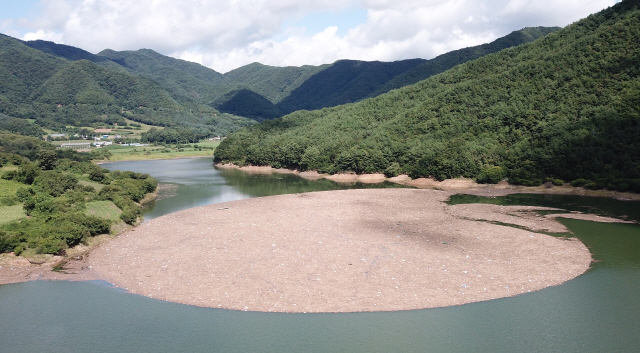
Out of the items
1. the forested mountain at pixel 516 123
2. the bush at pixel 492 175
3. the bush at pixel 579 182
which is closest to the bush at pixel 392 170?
the forested mountain at pixel 516 123

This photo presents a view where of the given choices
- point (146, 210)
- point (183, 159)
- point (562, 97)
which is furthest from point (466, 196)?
point (183, 159)

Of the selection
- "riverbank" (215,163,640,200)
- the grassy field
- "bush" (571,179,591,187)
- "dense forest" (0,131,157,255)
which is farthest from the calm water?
the grassy field

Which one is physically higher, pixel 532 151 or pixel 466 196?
pixel 532 151

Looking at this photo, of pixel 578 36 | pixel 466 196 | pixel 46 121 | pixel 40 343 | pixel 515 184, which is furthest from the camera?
pixel 46 121

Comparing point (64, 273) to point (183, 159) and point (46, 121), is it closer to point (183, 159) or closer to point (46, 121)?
point (183, 159)

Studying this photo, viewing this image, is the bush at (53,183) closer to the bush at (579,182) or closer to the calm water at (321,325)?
the calm water at (321,325)
